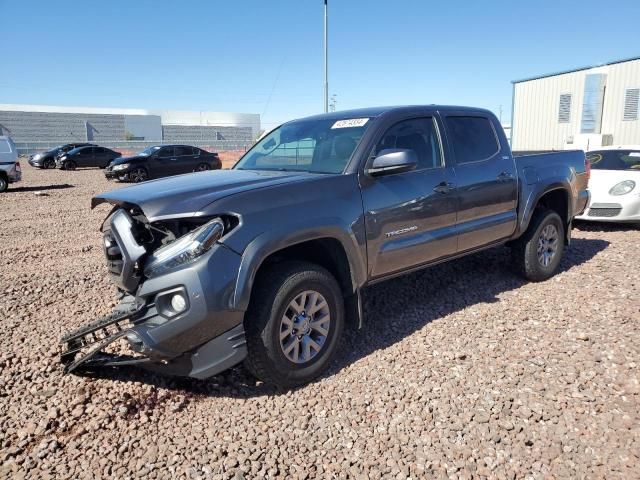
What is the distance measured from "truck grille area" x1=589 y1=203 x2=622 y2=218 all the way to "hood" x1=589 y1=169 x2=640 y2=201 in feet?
0.44

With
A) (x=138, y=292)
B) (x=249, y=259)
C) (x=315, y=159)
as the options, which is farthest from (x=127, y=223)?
(x=315, y=159)

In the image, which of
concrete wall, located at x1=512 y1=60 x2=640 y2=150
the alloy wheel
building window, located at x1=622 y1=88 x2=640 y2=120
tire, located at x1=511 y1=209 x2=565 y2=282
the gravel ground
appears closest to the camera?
the gravel ground

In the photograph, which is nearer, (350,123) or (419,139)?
(350,123)

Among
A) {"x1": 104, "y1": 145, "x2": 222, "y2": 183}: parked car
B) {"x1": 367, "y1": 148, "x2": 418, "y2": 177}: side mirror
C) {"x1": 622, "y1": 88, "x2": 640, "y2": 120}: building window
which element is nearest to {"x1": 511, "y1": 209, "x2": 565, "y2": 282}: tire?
{"x1": 367, "y1": 148, "x2": 418, "y2": 177}: side mirror

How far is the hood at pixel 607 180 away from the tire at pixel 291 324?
6.75m

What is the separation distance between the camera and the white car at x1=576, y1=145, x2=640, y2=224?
25.9ft

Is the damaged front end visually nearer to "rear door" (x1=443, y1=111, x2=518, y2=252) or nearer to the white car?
"rear door" (x1=443, y1=111, x2=518, y2=252)

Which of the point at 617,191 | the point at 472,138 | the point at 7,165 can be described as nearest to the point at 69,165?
the point at 7,165

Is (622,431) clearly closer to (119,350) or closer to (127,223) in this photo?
(127,223)

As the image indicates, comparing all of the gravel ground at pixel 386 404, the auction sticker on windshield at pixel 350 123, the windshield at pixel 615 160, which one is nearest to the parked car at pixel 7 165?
the gravel ground at pixel 386 404

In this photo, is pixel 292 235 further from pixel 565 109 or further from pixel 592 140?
pixel 565 109

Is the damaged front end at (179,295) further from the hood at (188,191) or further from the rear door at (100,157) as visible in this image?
the rear door at (100,157)

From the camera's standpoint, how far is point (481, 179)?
178 inches

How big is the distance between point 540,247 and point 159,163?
17460mm
